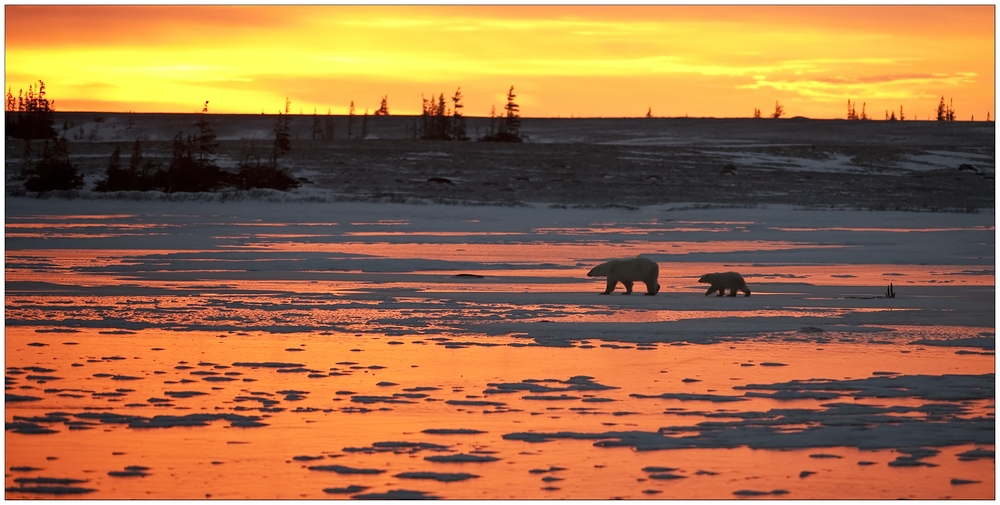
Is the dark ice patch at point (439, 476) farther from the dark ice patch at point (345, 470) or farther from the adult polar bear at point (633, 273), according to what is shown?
the adult polar bear at point (633, 273)

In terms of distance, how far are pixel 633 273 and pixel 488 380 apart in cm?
508

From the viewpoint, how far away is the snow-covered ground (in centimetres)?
609

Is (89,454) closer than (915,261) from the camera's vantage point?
Yes

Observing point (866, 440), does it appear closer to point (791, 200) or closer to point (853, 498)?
point (853, 498)

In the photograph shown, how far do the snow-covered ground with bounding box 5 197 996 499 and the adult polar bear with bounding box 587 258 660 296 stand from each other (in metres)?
0.19

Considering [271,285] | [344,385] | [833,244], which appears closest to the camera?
[344,385]

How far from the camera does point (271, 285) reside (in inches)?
544

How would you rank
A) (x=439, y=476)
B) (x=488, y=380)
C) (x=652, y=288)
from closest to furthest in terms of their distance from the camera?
Answer: (x=439, y=476), (x=488, y=380), (x=652, y=288)

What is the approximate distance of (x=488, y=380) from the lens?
8.17 meters

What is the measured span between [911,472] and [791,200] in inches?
1169

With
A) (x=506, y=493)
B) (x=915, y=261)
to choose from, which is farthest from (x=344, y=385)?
(x=915, y=261)

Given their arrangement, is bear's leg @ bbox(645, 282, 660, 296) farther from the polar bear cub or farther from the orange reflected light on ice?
the orange reflected light on ice

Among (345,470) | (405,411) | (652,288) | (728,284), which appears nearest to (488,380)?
(405,411)

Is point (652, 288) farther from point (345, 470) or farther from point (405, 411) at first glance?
point (345, 470)
